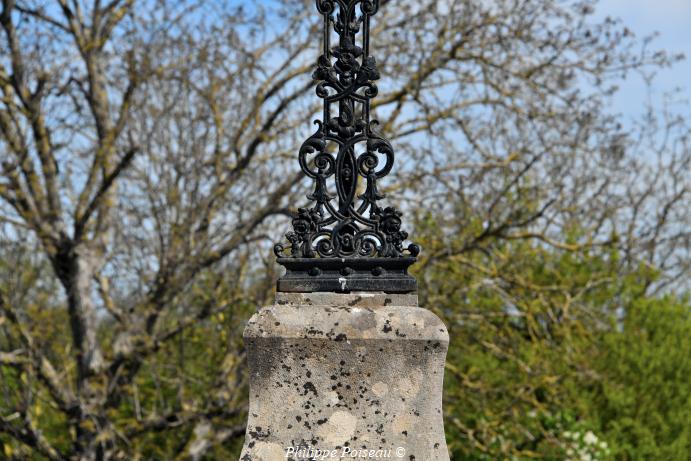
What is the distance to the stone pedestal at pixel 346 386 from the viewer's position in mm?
3154

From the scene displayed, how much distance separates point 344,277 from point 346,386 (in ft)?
1.34

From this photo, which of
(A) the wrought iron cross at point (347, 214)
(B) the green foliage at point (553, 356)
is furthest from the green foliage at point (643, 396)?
(A) the wrought iron cross at point (347, 214)

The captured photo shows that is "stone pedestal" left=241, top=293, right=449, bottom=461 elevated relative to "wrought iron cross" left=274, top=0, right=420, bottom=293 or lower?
lower

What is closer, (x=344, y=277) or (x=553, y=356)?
(x=344, y=277)

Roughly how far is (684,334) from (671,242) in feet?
27.7

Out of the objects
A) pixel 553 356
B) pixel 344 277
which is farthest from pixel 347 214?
pixel 553 356

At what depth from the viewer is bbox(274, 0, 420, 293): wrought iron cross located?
3334 mm

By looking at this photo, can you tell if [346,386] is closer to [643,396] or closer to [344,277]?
[344,277]

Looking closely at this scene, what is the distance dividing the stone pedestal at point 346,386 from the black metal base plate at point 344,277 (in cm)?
14

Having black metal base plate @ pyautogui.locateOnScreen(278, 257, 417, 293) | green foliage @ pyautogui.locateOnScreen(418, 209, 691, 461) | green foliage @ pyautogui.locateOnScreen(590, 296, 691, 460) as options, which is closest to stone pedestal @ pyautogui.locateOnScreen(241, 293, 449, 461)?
black metal base plate @ pyautogui.locateOnScreen(278, 257, 417, 293)

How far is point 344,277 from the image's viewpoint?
334cm

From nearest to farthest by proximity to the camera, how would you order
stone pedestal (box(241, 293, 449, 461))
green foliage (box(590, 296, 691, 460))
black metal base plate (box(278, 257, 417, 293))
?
stone pedestal (box(241, 293, 449, 461)) → black metal base plate (box(278, 257, 417, 293)) → green foliage (box(590, 296, 691, 460))

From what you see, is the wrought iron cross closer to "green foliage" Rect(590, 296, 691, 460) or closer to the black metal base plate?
the black metal base plate

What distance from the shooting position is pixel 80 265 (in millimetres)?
9562
